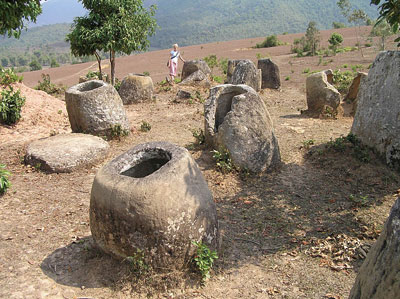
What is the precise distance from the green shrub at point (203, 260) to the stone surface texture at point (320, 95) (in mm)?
7714

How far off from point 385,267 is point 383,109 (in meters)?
5.48

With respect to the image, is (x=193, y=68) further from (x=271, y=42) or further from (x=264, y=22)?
(x=264, y=22)

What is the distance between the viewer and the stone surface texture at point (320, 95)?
10.3 metres

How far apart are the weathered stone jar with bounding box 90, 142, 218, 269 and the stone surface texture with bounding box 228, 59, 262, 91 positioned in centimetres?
996

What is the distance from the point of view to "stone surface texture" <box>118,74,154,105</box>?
Answer: 42.9 feet

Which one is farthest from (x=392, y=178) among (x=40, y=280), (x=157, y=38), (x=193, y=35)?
Result: (x=157, y=38)

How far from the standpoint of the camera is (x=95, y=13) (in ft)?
41.5

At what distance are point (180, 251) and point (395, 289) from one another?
2363 millimetres

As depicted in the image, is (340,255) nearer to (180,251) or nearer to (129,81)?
(180,251)

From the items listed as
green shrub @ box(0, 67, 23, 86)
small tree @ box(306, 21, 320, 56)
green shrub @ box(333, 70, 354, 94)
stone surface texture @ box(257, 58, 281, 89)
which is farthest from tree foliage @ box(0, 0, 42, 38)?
small tree @ box(306, 21, 320, 56)

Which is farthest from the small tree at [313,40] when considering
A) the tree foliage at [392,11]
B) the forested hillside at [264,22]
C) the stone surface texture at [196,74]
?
the forested hillside at [264,22]

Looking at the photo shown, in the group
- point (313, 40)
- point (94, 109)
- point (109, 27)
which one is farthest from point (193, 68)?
point (313, 40)

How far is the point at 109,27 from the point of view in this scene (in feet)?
40.1

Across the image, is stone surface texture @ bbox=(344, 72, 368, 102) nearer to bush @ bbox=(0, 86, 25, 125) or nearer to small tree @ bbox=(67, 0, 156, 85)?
small tree @ bbox=(67, 0, 156, 85)
